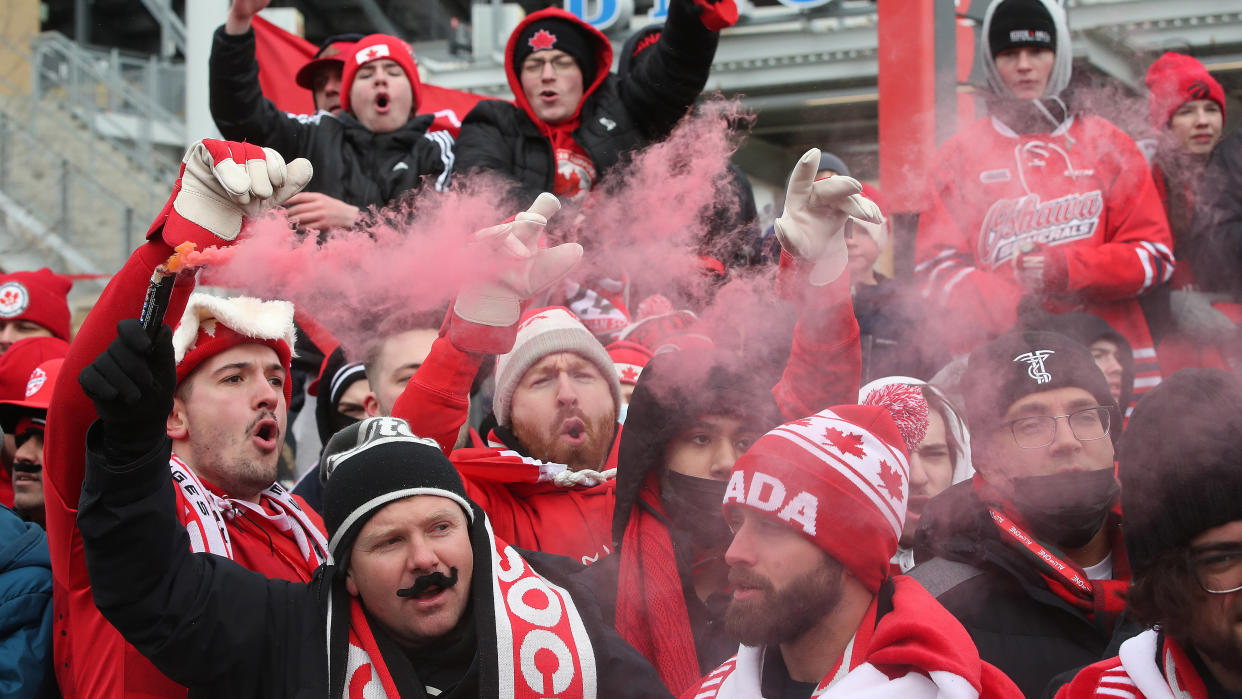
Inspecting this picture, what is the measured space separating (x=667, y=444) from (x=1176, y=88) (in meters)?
2.68

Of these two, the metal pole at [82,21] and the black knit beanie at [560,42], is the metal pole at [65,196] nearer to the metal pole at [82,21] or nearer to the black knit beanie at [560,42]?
the black knit beanie at [560,42]

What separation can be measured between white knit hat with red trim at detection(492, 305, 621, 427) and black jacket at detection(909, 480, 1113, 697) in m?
1.14

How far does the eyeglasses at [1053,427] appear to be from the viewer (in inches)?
125

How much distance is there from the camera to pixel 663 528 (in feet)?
10.5

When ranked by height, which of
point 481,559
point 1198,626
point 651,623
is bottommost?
point 651,623

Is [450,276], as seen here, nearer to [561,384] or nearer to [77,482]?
[561,384]

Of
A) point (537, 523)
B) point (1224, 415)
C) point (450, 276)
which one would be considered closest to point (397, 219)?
point (450, 276)

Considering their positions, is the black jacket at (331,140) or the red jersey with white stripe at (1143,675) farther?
the black jacket at (331,140)

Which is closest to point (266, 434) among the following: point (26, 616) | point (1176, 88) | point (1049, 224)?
point (26, 616)

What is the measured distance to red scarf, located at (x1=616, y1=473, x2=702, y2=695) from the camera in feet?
9.73

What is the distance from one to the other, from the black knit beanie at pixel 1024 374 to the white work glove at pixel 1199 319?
3.61 feet

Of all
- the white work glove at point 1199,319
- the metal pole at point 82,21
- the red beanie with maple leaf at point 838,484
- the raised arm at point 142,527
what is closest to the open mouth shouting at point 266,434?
the raised arm at point 142,527

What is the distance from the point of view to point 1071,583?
2906 millimetres

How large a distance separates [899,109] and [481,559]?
4036 millimetres
